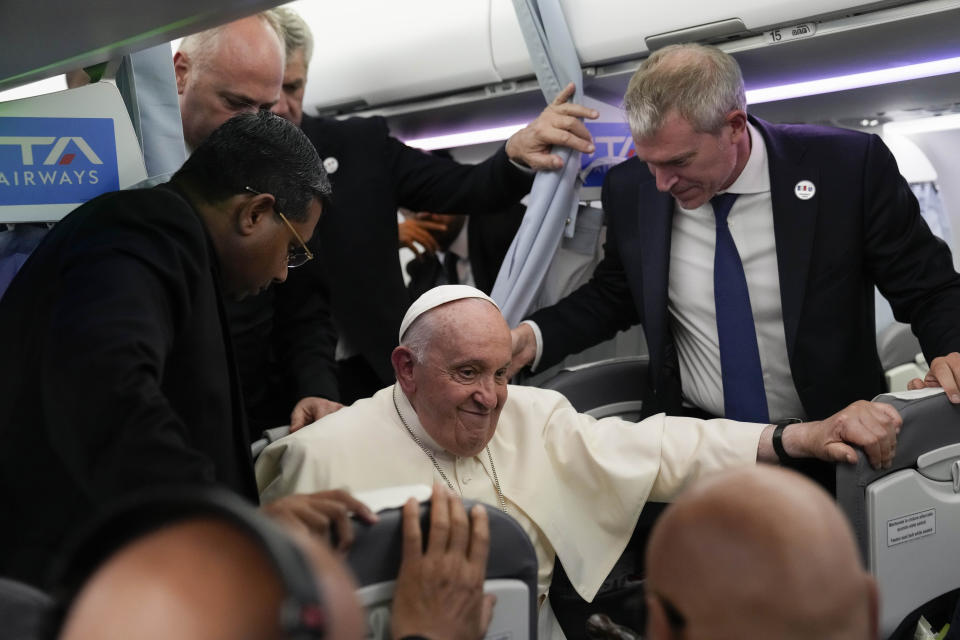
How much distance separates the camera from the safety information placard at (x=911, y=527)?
2420 millimetres

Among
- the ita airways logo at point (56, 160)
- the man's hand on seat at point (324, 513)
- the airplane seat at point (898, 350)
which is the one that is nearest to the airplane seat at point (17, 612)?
the man's hand on seat at point (324, 513)

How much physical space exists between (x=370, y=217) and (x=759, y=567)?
9.74 ft

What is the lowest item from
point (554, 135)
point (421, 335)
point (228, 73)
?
point (421, 335)

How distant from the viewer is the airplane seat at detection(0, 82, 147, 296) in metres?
2.33

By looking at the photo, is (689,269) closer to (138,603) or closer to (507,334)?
(507,334)

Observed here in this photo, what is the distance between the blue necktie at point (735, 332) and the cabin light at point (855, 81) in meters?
0.80

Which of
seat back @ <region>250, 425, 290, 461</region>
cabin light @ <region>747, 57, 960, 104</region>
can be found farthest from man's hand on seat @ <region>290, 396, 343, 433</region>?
cabin light @ <region>747, 57, 960, 104</region>

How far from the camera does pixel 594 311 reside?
3.50 metres

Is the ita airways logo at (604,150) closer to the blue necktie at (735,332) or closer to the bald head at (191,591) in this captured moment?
the blue necktie at (735,332)

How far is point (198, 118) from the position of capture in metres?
2.99

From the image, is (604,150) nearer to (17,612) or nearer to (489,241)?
(489,241)

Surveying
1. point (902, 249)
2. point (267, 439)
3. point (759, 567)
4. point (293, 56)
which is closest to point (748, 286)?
point (902, 249)

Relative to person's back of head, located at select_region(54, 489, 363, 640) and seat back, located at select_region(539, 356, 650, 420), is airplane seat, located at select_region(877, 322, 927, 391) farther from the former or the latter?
person's back of head, located at select_region(54, 489, 363, 640)

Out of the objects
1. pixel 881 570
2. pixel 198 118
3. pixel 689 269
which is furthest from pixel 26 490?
pixel 689 269
